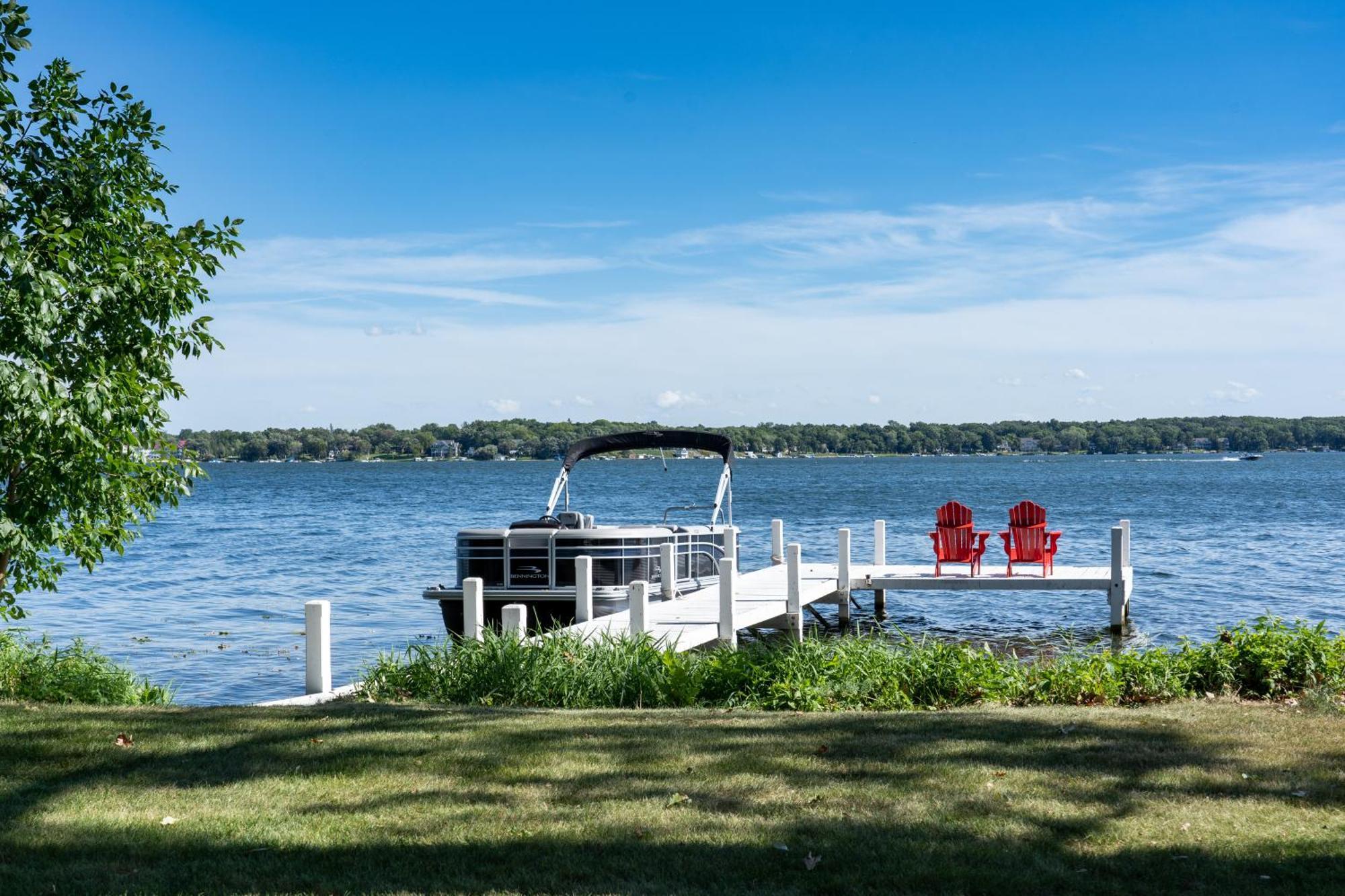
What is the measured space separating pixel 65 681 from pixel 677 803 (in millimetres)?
6999

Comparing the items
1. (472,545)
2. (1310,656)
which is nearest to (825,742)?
(1310,656)

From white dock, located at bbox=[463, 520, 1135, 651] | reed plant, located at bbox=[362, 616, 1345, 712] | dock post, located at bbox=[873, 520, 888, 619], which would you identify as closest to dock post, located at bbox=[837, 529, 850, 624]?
white dock, located at bbox=[463, 520, 1135, 651]

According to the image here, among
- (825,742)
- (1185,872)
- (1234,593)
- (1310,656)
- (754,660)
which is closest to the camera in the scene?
(1185,872)

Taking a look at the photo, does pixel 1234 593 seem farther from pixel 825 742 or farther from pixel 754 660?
pixel 825 742

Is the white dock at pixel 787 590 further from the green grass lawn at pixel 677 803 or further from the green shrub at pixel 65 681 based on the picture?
the green grass lawn at pixel 677 803

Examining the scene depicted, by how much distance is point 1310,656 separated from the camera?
10.0m

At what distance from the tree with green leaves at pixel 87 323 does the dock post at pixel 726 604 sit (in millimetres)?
6463

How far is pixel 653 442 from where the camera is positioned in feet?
71.7

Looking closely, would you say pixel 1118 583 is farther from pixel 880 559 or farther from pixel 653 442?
pixel 653 442

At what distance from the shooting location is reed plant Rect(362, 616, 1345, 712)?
9883 millimetres

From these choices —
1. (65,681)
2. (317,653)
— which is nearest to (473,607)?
(317,653)

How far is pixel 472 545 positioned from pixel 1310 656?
11.5 meters

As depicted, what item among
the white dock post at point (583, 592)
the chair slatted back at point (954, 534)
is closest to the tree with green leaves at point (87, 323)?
the white dock post at point (583, 592)

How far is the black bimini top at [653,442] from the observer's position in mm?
21297
